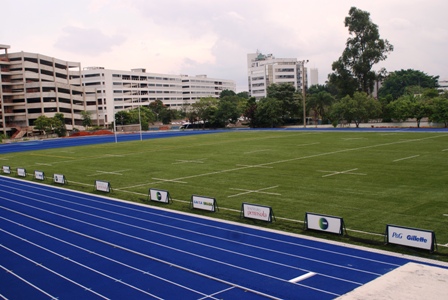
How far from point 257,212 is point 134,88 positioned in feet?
508

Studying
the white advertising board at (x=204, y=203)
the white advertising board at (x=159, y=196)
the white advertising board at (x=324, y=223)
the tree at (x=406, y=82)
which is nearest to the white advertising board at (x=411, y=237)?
the white advertising board at (x=324, y=223)

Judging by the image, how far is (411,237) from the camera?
634 inches

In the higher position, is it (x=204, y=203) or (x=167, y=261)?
(x=204, y=203)

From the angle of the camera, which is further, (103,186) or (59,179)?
(59,179)

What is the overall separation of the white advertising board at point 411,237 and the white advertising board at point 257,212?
578 centimetres

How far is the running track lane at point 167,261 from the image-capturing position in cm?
1360

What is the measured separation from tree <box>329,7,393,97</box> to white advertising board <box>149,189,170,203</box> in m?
78.6

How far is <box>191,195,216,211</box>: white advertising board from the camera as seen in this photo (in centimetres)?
2344

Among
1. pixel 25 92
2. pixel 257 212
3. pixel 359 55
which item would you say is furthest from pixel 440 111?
pixel 25 92

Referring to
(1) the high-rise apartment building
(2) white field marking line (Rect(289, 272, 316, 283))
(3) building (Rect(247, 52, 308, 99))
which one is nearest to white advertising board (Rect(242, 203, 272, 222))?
(2) white field marking line (Rect(289, 272, 316, 283))

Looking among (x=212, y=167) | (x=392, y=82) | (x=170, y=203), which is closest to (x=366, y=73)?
(x=392, y=82)

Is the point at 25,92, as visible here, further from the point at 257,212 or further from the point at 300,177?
the point at 257,212

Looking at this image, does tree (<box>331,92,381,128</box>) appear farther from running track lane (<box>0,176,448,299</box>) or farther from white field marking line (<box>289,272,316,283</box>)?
white field marking line (<box>289,272,316,283</box>)

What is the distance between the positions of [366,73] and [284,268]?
8904 cm
